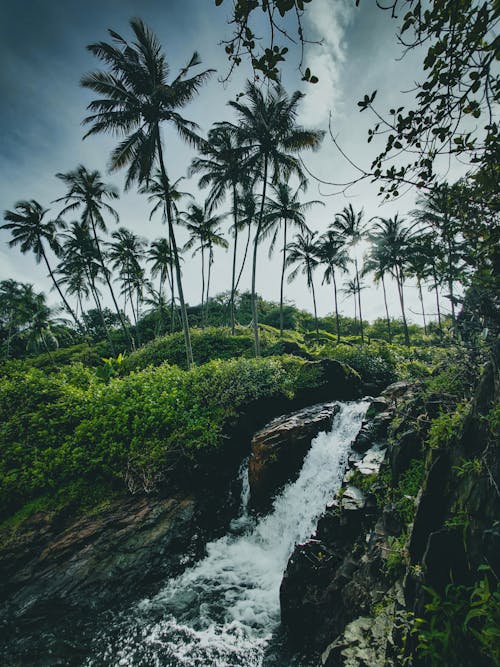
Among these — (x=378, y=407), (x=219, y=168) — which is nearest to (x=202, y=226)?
(x=219, y=168)

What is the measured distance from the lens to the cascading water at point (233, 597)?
15.3 ft

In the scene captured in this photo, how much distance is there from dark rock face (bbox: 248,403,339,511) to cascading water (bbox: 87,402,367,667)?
23cm

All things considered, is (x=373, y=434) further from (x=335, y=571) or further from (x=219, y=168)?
(x=219, y=168)

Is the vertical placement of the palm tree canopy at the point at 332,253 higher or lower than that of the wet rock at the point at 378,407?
higher

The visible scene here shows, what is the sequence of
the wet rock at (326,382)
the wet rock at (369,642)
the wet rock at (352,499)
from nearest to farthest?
1. the wet rock at (369,642)
2. the wet rock at (352,499)
3. the wet rock at (326,382)

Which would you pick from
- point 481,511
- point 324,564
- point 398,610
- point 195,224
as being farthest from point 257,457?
point 195,224

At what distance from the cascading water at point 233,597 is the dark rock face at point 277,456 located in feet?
0.77

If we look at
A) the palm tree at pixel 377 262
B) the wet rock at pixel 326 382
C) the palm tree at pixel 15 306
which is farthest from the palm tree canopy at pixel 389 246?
the palm tree at pixel 15 306

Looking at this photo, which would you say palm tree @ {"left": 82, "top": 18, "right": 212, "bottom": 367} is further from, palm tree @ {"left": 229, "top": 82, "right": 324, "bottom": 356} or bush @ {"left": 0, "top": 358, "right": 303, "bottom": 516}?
bush @ {"left": 0, "top": 358, "right": 303, "bottom": 516}

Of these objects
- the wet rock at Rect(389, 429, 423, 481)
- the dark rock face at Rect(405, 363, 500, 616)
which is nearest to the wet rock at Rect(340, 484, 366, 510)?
the wet rock at Rect(389, 429, 423, 481)

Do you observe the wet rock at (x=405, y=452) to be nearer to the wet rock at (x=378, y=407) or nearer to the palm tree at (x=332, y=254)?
the wet rock at (x=378, y=407)

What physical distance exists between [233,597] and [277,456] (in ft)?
10.2

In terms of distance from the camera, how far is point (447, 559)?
2.84m

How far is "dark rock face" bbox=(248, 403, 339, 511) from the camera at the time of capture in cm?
791
